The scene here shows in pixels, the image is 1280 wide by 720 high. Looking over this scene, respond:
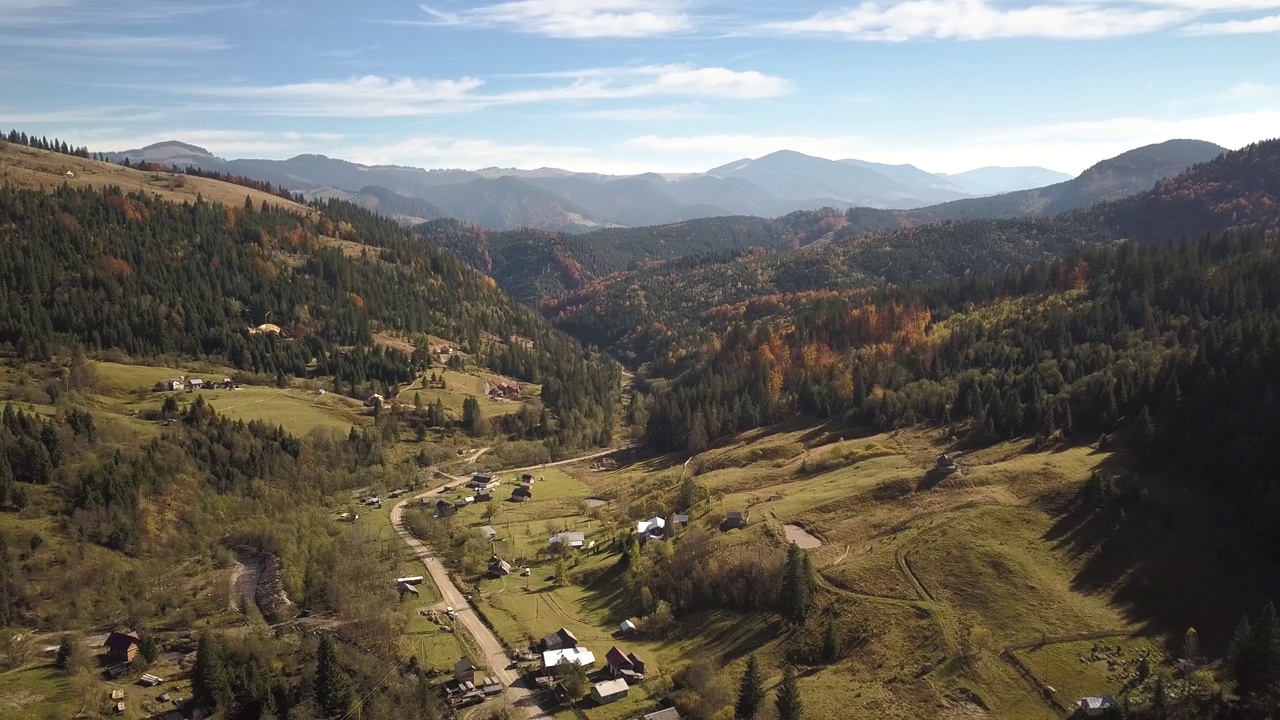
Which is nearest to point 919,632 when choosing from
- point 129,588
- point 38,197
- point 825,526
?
point 825,526

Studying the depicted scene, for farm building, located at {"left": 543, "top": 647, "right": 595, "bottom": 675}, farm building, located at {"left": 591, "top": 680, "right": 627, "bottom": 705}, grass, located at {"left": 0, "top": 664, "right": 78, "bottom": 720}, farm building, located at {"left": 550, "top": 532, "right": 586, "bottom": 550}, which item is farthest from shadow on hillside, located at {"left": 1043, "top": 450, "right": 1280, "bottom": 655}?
grass, located at {"left": 0, "top": 664, "right": 78, "bottom": 720}

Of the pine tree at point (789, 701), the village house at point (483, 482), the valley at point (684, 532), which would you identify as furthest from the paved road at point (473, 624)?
the pine tree at point (789, 701)

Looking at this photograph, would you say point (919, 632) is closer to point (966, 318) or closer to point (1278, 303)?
point (1278, 303)

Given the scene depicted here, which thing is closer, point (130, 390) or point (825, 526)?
point (825, 526)

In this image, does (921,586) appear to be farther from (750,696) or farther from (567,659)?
(567,659)

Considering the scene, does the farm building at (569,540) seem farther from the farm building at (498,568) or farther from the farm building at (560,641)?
the farm building at (560,641)

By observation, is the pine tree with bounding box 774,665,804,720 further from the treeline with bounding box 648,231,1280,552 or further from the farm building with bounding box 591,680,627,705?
the treeline with bounding box 648,231,1280,552
